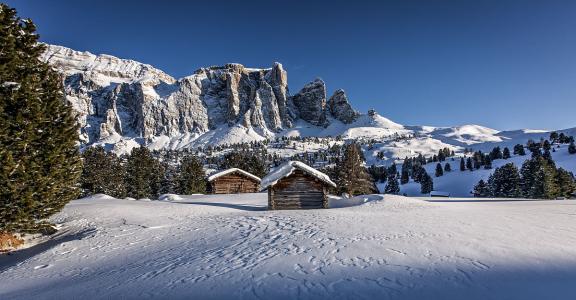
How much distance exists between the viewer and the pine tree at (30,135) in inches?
541

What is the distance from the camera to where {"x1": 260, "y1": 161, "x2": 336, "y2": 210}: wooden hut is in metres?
24.2

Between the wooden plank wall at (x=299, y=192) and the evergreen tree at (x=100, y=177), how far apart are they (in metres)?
34.6

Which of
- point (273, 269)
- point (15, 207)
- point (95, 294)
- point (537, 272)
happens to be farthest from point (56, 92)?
point (537, 272)

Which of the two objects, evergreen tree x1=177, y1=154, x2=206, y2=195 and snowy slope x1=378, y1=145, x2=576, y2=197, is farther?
snowy slope x1=378, y1=145, x2=576, y2=197

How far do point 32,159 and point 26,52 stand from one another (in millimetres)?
5552

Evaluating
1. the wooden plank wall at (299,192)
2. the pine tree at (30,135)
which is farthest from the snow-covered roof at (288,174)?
the pine tree at (30,135)

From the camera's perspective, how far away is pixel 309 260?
9469 millimetres

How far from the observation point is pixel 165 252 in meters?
11.9

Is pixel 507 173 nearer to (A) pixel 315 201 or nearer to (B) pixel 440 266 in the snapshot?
(A) pixel 315 201

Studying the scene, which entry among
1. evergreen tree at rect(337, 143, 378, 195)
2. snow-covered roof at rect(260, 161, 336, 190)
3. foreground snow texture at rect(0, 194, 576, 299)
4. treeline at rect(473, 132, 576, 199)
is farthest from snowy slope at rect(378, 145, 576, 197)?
foreground snow texture at rect(0, 194, 576, 299)

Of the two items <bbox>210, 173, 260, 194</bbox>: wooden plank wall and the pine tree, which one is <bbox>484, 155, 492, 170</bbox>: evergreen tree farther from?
the pine tree

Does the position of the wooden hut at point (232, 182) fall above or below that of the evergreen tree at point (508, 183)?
above

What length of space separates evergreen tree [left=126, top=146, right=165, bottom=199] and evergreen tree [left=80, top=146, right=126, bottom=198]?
1399 millimetres

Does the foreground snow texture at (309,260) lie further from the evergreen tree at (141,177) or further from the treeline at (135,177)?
the evergreen tree at (141,177)
